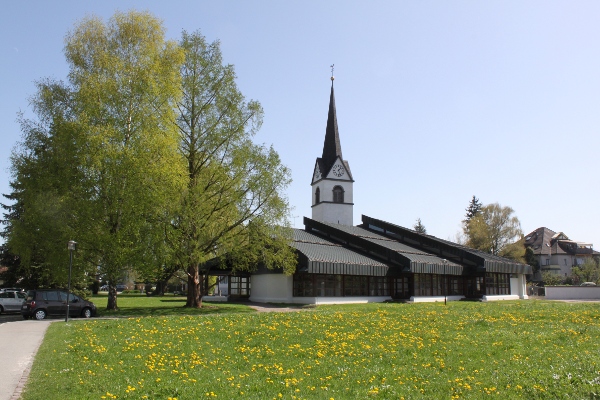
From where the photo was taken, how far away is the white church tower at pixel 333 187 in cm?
6212

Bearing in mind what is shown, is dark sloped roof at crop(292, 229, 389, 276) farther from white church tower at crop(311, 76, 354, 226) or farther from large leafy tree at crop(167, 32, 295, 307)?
white church tower at crop(311, 76, 354, 226)

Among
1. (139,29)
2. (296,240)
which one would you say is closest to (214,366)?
(139,29)

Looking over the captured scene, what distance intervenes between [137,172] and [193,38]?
11.4 meters

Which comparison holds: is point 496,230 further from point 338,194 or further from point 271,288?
point 271,288

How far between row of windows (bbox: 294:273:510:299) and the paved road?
2022cm

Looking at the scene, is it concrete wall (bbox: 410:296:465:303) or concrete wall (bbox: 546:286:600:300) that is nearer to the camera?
concrete wall (bbox: 410:296:465:303)

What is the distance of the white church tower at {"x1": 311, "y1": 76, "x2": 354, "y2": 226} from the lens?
62.1m

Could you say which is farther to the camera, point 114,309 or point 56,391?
point 114,309

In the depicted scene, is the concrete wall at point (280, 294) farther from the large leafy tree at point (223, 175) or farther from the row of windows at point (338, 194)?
the row of windows at point (338, 194)

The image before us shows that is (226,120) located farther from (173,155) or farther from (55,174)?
(55,174)

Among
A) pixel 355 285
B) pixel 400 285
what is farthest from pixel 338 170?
pixel 355 285

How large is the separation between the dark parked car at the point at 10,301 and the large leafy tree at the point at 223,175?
363 inches

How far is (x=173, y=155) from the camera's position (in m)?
27.9

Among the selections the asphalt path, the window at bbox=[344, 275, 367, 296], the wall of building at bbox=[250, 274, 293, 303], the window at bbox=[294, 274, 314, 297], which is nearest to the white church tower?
the wall of building at bbox=[250, 274, 293, 303]
